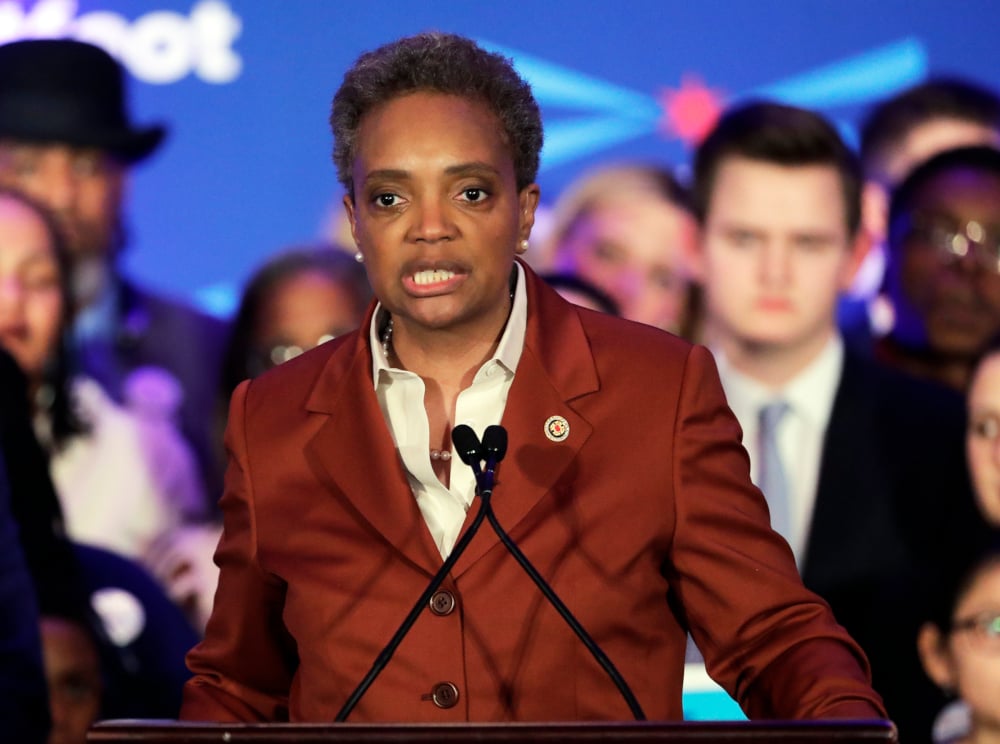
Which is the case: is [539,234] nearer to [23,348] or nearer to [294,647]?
[23,348]

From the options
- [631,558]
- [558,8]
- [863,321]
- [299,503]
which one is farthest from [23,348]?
[631,558]

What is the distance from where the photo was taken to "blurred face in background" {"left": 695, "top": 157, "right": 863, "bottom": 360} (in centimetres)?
415

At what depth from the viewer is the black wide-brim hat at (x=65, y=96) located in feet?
14.6

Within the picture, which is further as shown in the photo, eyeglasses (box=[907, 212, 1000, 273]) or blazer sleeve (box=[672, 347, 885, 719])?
eyeglasses (box=[907, 212, 1000, 273])

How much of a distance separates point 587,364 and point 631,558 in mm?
265

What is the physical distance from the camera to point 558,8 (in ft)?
14.2

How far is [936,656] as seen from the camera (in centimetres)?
379

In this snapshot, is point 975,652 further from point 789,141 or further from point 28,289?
point 28,289

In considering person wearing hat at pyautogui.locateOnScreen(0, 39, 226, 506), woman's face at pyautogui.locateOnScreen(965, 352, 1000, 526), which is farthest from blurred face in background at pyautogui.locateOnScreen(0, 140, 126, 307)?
woman's face at pyautogui.locateOnScreen(965, 352, 1000, 526)

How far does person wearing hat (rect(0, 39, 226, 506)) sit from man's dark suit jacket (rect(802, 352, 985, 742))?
1.66 m

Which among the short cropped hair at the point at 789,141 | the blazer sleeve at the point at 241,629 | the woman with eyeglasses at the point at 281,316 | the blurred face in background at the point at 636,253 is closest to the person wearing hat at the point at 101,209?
the woman with eyeglasses at the point at 281,316

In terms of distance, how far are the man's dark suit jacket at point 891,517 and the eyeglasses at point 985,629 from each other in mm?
150

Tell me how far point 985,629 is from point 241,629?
86.7 inches

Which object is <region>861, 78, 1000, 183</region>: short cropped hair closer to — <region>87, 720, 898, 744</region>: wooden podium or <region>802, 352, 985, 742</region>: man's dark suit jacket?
<region>802, 352, 985, 742</region>: man's dark suit jacket
